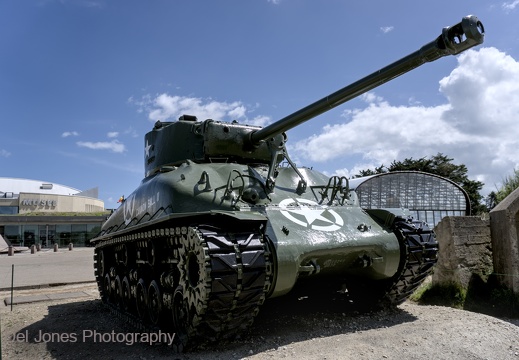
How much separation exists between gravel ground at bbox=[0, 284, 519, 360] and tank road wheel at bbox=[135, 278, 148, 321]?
392mm

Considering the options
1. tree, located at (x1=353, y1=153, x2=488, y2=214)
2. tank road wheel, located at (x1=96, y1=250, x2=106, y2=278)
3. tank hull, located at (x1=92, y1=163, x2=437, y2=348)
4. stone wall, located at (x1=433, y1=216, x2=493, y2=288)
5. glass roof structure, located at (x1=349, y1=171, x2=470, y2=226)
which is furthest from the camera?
tree, located at (x1=353, y1=153, x2=488, y2=214)

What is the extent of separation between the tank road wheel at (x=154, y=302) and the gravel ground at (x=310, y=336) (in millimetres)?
521

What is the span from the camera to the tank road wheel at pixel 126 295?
31.1ft

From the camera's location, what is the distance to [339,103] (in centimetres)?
742

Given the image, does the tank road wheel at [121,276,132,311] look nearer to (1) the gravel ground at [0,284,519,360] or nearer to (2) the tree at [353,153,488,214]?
(1) the gravel ground at [0,284,519,360]

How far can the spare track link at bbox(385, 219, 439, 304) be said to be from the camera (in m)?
8.13

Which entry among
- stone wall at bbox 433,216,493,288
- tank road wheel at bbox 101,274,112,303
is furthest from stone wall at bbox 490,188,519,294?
tank road wheel at bbox 101,274,112,303

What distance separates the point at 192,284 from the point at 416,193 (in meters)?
33.4

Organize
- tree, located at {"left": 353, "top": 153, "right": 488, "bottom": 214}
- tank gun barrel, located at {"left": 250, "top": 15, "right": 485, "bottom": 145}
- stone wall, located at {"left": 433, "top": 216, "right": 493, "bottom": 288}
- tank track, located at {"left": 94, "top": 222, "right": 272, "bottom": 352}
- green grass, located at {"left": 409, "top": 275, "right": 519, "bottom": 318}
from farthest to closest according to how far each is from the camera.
Result: tree, located at {"left": 353, "top": 153, "right": 488, "bottom": 214}
stone wall, located at {"left": 433, "top": 216, "right": 493, "bottom": 288}
green grass, located at {"left": 409, "top": 275, "right": 519, "bottom": 318}
tank track, located at {"left": 94, "top": 222, "right": 272, "bottom": 352}
tank gun barrel, located at {"left": 250, "top": 15, "right": 485, "bottom": 145}

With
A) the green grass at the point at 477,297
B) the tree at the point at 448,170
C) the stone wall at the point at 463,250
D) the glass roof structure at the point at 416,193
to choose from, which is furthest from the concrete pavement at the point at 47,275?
the tree at the point at 448,170

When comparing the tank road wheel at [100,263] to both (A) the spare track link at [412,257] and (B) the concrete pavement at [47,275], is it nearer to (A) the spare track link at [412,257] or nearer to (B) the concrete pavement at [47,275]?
(B) the concrete pavement at [47,275]

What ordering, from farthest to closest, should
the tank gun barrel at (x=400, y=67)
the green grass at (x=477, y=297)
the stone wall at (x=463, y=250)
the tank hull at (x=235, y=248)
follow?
the stone wall at (x=463, y=250)
the green grass at (x=477, y=297)
the tank hull at (x=235, y=248)
the tank gun barrel at (x=400, y=67)

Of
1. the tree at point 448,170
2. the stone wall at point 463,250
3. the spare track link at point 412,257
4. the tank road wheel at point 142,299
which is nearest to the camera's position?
the spare track link at point 412,257

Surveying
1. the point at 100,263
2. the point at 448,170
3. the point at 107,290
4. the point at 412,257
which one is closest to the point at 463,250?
the point at 412,257
